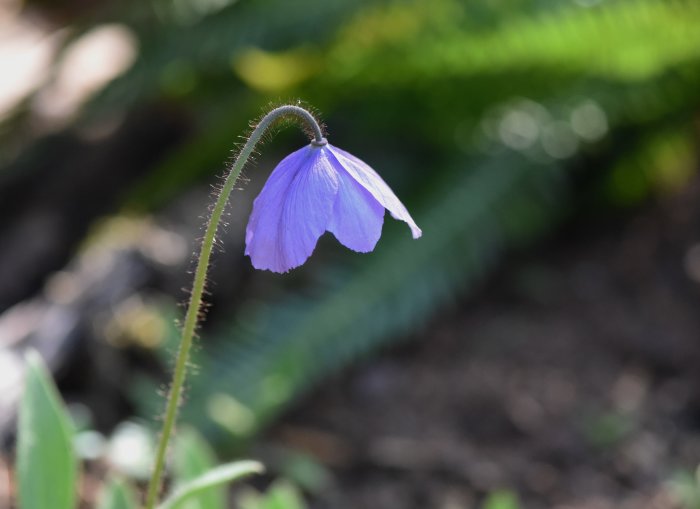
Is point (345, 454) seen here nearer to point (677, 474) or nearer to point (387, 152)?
point (677, 474)

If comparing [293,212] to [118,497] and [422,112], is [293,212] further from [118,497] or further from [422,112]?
[422,112]

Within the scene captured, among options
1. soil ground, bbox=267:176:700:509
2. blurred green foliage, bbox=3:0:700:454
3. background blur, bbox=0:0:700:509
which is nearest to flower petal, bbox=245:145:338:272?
background blur, bbox=0:0:700:509

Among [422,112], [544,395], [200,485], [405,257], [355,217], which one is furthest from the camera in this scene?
[422,112]

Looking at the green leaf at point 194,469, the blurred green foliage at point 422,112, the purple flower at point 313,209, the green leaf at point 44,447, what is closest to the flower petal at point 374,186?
the purple flower at point 313,209

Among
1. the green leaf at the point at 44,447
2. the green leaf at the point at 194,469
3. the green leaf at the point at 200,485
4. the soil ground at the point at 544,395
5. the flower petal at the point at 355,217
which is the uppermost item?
the flower petal at the point at 355,217

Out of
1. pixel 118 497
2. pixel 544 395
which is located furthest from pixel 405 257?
pixel 118 497

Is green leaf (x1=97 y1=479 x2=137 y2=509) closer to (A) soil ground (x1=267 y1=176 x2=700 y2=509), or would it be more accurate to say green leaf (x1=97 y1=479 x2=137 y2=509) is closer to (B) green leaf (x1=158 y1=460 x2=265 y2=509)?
(B) green leaf (x1=158 y1=460 x2=265 y2=509)

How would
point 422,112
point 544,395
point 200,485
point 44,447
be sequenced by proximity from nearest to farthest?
point 200,485
point 44,447
point 544,395
point 422,112

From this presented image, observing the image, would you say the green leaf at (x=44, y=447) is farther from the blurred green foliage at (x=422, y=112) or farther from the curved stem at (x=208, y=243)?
the blurred green foliage at (x=422, y=112)
